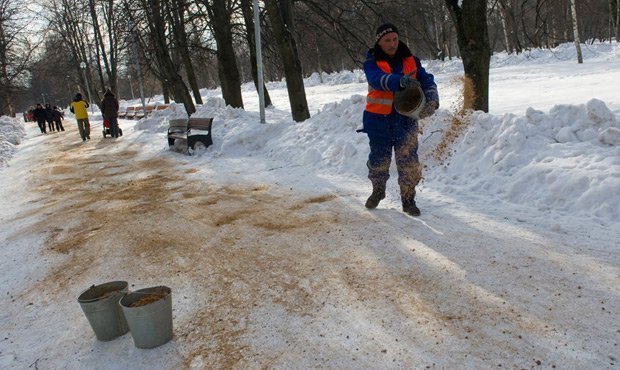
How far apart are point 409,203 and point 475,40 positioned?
346 cm

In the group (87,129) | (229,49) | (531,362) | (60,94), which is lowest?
(531,362)

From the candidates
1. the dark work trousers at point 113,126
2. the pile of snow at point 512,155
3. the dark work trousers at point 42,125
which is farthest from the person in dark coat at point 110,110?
the dark work trousers at point 42,125

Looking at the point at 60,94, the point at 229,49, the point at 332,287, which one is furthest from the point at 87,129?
the point at 60,94

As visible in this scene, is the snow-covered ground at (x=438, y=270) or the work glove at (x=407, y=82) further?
the work glove at (x=407, y=82)

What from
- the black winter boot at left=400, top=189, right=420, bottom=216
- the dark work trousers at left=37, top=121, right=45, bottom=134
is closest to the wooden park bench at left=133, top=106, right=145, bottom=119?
the dark work trousers at left=37, top=121, right=45, bottom=134

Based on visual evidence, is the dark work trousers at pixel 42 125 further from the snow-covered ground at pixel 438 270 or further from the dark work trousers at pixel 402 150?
the dark work trousers at pixel 402 150

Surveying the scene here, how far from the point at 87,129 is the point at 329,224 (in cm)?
1493

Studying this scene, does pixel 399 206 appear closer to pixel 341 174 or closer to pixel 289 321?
pixel 341 174

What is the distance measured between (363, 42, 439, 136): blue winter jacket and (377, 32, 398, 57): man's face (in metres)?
0.04

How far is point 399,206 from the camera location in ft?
16.6

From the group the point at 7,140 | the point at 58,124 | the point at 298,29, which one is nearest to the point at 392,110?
the point at 298,29

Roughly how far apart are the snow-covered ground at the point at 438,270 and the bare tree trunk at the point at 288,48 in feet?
12.9

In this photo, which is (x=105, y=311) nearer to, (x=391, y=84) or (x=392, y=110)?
(x=391, y=84)

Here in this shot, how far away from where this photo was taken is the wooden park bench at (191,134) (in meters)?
10.4
